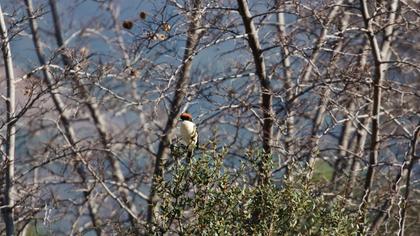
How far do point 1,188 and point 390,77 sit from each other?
5816 mm

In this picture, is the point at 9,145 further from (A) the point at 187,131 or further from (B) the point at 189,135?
(B) the point at 189,135

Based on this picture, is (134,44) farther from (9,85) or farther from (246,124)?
(246,124)

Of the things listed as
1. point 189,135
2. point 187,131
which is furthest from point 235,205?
point 187,131

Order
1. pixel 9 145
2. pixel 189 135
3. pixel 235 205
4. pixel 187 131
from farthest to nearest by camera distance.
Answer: pixel 9 145 → pixel 187 131 → pixel 189 135 → pixel 235 205

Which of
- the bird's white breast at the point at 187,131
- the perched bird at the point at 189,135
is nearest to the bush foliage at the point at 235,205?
the perched bird at the point at 189,135

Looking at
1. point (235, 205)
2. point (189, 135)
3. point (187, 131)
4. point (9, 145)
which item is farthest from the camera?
point (9, 145)

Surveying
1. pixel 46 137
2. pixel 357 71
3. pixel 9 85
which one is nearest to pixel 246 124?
pixel 357 71

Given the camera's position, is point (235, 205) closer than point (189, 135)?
Yes

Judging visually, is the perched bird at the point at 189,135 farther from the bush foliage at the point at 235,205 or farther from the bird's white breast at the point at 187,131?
the bush foliage at the point at 235,205

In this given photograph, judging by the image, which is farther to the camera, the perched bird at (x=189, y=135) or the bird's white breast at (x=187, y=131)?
the bird's white breast at (x=187, y=131)

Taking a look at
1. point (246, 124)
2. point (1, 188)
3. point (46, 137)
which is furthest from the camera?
point (46, 137)

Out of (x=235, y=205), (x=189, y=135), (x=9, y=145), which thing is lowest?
(x=235, y=205)

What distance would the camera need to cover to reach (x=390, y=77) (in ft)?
42.3

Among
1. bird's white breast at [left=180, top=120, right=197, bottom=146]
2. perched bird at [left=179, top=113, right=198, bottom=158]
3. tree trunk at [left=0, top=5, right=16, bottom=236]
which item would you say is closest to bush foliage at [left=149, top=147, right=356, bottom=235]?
perched bird at [left=179, top=113, right=198, bottom=158]
